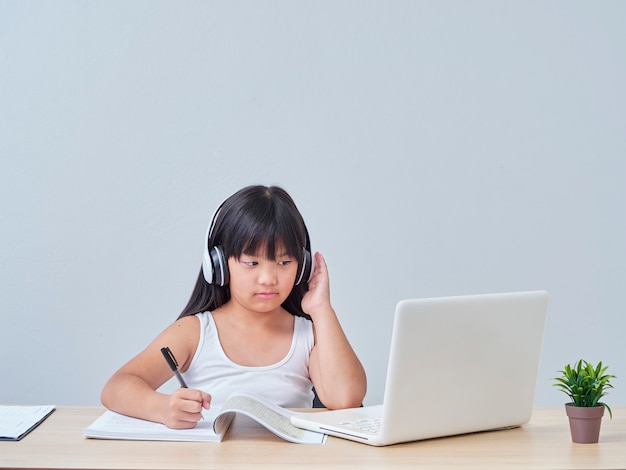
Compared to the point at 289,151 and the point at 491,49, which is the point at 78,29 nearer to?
the point at 289,151

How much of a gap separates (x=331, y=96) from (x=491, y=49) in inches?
22.3

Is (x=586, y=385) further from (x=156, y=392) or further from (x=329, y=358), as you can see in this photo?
(x=156, y=392)

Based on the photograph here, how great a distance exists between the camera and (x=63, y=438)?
134 centimetres

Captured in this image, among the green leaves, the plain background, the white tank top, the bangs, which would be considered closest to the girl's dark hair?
the bangs

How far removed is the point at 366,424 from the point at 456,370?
0.19m

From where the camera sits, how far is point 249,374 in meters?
1.75

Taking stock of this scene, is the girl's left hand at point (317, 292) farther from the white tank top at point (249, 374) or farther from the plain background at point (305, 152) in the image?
the plain background at point (305, 152)

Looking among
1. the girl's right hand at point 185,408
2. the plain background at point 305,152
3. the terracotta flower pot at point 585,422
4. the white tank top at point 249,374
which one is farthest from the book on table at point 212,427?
the plain background at point 305,152

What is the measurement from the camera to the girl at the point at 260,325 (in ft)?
5.51

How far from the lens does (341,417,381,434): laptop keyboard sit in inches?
52.9

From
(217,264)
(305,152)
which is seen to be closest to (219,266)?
(217,264)

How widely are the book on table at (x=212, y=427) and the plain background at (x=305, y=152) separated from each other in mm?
1398

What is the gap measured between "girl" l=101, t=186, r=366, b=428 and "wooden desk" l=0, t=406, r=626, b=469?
29 centimetres

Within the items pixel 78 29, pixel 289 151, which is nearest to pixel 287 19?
pixel 289 151
